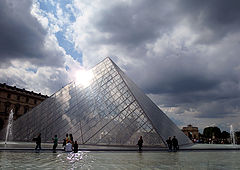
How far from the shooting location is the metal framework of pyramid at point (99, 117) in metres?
15.6

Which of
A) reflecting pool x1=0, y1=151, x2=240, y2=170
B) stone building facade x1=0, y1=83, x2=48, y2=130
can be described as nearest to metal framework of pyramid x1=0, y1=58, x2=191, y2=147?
reflecting pool x1=0, y1=151, x2=240, y2=170

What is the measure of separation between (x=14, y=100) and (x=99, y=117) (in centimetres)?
4207

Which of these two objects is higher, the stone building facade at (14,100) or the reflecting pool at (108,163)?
the stone building facade at (14,100)

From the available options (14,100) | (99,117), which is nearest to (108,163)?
(99,117)

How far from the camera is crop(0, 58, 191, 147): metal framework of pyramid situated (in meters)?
15.6

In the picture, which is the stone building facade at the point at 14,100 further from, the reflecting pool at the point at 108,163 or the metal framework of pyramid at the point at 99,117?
the reflecting pool at the point at 108,163

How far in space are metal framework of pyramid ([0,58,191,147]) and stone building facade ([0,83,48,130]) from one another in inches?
1140

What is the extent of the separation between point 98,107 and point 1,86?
1587 inches

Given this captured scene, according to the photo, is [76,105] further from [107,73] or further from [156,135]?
[156,135]

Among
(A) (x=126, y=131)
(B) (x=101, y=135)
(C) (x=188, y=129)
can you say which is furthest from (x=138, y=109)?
(C) (x=188, y=129)

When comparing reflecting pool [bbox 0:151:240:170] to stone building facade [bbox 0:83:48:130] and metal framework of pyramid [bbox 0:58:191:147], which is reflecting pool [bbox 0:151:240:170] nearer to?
metal framework of pyramid [bbox 0:58:191:147]

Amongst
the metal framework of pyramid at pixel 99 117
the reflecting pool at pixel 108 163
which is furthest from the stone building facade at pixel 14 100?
the reflecting pool at pixel 108 163

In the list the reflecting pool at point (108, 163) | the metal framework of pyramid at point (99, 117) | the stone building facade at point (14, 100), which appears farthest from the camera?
the stone building facade at point (14, 100)

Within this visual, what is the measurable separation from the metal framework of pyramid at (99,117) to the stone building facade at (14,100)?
28945 mm
